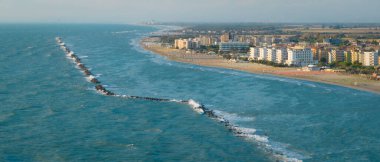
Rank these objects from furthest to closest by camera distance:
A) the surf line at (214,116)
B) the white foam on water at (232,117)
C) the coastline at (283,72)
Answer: the coastline at (283,72), the white foam on water at (232,117), the surf line at (214,116)

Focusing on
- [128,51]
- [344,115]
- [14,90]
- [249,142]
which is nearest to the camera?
[249,142]

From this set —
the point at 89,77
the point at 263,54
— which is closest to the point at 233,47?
the point at 263,54

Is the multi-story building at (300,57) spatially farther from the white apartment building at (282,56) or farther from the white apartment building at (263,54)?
the white apartment building at (263,54)

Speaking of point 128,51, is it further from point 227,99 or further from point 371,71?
point 227,99

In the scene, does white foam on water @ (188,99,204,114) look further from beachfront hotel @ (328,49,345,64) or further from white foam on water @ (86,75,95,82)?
beachfront hotel @ (328,49,345,64)

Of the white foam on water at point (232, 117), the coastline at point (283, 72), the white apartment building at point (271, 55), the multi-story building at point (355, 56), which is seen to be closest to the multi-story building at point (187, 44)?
the coastline at point (283, 72)

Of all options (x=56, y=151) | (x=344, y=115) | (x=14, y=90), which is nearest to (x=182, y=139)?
(x=56, y=151)
